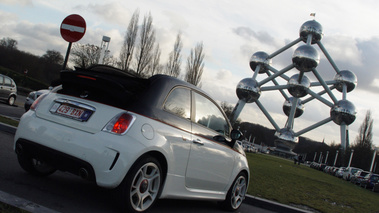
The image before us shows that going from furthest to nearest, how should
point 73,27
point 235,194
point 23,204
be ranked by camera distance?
1. point 73,27
2. point 235,194
3. point 23,204

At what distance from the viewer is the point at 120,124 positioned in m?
3.84

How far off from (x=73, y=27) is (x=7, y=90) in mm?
13133

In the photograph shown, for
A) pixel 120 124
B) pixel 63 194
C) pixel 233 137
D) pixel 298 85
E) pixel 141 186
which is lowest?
pixel 63 194

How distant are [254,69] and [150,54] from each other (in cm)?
2589

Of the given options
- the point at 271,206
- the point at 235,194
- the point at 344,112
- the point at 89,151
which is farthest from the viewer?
the point at 344,112

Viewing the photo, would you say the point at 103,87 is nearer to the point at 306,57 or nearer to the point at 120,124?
the point at 120,124

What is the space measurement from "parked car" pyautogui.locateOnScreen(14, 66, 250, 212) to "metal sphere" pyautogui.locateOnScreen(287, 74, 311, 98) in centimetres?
4476

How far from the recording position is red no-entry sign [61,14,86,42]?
7.32 metres

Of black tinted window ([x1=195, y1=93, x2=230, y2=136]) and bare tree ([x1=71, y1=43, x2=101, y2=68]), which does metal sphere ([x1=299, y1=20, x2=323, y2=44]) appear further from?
black tinted window ([x1=195, y1=93, x2=230, y2=136])

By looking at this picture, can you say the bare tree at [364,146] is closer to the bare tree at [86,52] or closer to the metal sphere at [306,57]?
the metal sphere at [306,57]

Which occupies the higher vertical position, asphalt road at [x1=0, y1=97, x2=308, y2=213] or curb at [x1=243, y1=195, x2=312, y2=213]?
curb at [x1=243, y1=195, x2=312, y2=213]

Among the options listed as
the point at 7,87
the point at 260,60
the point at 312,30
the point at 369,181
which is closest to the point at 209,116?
the point at 7,87

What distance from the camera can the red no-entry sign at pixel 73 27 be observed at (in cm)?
732

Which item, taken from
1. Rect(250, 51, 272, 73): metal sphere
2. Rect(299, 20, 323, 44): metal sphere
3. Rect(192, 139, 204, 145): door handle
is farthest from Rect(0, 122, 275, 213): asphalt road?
A: Rect(250, 51, 272, 73): metal sphere
